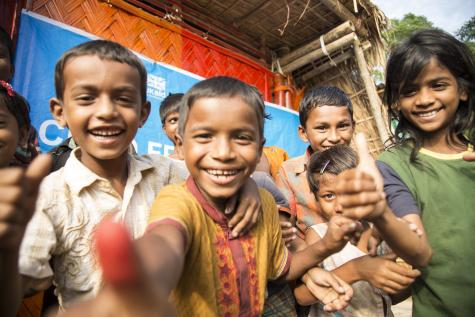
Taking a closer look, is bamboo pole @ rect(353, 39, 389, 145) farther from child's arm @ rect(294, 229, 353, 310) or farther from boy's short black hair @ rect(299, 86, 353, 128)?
child's arm @ rect(294, 229, 353, 310)

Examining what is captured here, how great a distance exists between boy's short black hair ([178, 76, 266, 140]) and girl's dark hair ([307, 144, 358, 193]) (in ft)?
2.20

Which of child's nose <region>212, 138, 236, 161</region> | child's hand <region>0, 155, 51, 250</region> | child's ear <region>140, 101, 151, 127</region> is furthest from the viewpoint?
child's ear <region>140, 101, 151, 127</region>

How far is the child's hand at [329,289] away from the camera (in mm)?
1168

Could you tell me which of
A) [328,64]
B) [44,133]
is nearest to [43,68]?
[44,133]

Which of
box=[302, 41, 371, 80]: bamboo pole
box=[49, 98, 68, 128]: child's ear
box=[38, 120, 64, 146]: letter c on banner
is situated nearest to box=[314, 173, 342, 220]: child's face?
box=[49, 98, 68, 128]: child's ear

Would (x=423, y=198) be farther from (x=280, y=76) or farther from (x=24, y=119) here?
(x=280, y=76)

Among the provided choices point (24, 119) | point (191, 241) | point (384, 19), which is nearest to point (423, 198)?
point (191, 241)

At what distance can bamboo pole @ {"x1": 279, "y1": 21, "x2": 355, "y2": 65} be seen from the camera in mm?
4277

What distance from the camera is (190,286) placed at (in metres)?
1.01

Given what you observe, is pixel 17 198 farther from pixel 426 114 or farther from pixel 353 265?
pixel 426 114

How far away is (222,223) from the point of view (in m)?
1.13

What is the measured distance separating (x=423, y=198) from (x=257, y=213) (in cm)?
78

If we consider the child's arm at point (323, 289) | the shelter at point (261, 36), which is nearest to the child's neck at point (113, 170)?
the child's arm at point (323, 289)

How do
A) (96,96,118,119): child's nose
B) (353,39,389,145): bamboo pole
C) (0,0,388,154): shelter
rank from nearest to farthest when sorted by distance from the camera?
(96,96,118,119): child's nose < (0,0,388,154): shelter < (353,39,389,145): bamboo pole
